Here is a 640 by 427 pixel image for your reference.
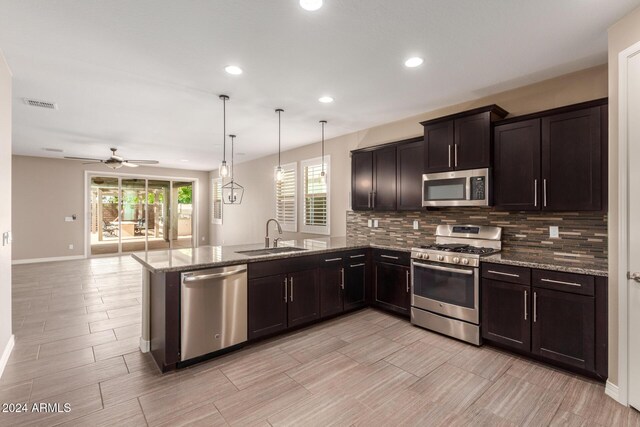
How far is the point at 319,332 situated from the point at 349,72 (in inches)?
109

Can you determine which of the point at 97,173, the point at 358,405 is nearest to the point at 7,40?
the point at 358,405

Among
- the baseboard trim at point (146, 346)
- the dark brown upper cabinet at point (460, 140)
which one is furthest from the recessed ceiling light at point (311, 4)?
the baseboard trim at point (146, 346)

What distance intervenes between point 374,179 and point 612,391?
10.5 ft

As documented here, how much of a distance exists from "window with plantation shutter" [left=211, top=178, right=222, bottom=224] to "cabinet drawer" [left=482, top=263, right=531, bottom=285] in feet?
26.5

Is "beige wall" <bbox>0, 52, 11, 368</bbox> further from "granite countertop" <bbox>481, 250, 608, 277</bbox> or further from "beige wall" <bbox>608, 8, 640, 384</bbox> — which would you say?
"beige wall" <bbox>608, 8, 640, 384</bbox>

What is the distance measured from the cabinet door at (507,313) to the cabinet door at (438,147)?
1387mm

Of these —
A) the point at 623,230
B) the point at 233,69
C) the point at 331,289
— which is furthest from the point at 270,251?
the point at 623,230

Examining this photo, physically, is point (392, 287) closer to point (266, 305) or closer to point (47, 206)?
point (266, 305)

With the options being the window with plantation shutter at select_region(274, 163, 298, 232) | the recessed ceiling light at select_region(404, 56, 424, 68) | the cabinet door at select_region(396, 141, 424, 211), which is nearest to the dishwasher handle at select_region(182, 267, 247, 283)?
the cabinet door at select_region(396, 141, 424, 211)

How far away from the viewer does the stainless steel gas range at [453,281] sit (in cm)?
310

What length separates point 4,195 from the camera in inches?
108

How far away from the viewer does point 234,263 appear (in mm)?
2906

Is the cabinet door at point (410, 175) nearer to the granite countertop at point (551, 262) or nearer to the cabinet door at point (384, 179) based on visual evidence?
the cabinet door at point (384, 179)

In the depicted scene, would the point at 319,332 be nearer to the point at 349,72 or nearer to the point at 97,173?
the point at 349,72
